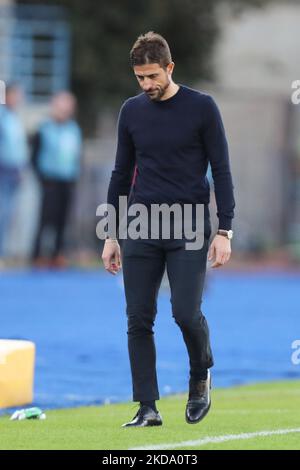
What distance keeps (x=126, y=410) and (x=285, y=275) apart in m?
16.9

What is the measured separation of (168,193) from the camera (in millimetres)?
8617

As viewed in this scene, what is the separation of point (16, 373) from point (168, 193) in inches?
78.4

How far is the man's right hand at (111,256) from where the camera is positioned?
8930 millimetres

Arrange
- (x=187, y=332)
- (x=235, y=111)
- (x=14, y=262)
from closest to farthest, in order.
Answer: (x=187, y=332) < (x=14, y=262) < (x=235, y=111)

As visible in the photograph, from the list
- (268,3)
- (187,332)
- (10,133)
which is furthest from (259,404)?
(268,3)

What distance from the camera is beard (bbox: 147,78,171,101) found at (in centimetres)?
850

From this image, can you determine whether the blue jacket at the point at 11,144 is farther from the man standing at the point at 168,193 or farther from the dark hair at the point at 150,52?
the dark hair at the point at 150,52

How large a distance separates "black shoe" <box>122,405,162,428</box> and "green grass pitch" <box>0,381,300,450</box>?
75mm

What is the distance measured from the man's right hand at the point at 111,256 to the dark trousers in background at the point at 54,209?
15.0 m

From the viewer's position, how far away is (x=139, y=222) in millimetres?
8695

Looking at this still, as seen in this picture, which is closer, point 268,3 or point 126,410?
point 126,410

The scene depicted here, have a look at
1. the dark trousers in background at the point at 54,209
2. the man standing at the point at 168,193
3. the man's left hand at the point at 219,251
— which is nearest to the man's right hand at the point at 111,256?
the man standing at the point at 168,193
